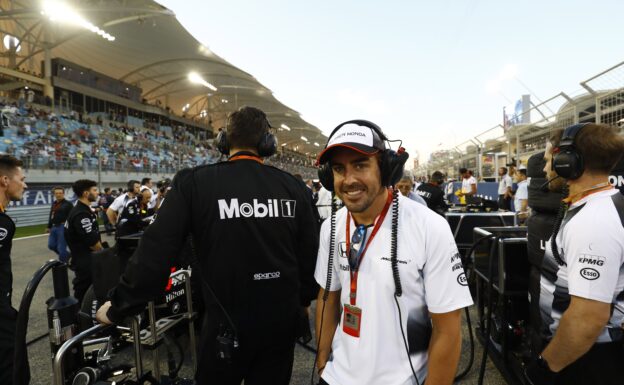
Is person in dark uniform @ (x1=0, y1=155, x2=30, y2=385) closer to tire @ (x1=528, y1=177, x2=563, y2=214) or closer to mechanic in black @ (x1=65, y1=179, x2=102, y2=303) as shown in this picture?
mechanic in black @ (x1=65, y1=179, x2=102, y2=303)

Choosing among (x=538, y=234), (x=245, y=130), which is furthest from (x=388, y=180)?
(x=538, y=234)

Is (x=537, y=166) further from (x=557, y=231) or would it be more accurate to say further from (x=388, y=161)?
(x=388, y=161)

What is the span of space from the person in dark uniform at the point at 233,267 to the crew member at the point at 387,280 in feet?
1.21

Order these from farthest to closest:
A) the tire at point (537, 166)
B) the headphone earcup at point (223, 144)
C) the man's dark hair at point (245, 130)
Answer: the tire at point (537, 166) < the headphone earcup at point (223, 144) < the man's dark hair at point (245, 130)

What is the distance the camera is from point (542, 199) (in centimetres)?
193

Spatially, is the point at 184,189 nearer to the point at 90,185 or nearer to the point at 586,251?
the point at 586,251

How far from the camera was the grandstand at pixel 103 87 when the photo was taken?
1687 cm

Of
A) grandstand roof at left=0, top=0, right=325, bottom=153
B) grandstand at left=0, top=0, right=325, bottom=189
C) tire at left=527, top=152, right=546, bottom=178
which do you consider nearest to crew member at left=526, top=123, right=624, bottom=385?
tire at left=527, top=152, right=546, bottom=178

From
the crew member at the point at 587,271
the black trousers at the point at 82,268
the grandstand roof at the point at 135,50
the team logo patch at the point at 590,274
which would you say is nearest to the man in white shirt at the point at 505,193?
the crew member at the point at 587,271

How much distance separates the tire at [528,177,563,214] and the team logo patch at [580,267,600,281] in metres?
0.61

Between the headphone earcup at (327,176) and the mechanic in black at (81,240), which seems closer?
the headphone earcup at (327,176)

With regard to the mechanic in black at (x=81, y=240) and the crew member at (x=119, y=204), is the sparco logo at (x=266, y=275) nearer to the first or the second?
the mechanic in black at (x=81, y=240)

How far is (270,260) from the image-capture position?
159 centimetres

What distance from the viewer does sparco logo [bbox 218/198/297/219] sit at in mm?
1552
